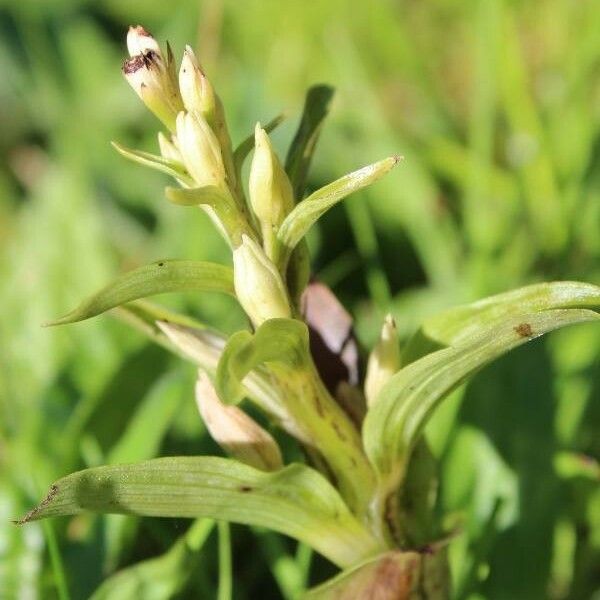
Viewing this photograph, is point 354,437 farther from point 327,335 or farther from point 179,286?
point 179,286

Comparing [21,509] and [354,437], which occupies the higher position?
[21,509]

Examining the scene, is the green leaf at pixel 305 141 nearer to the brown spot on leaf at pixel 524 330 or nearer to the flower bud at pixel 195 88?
the flower bud at pixel 195 88

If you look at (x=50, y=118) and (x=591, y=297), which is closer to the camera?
(x=591, y=297)

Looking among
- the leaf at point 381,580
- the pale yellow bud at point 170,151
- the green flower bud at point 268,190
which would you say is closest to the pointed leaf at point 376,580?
the leaf at point 381,580

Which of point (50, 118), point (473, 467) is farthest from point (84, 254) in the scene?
point (473, 467)

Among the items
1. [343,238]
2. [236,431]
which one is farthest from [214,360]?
[343,238]

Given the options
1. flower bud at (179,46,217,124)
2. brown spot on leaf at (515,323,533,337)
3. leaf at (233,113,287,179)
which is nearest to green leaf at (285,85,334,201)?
leaf at (233,113,287,179)

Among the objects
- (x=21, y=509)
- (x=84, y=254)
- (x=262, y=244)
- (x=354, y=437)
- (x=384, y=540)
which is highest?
(x=84, y=254)

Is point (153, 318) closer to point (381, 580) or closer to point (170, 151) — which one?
point (170, 151)
